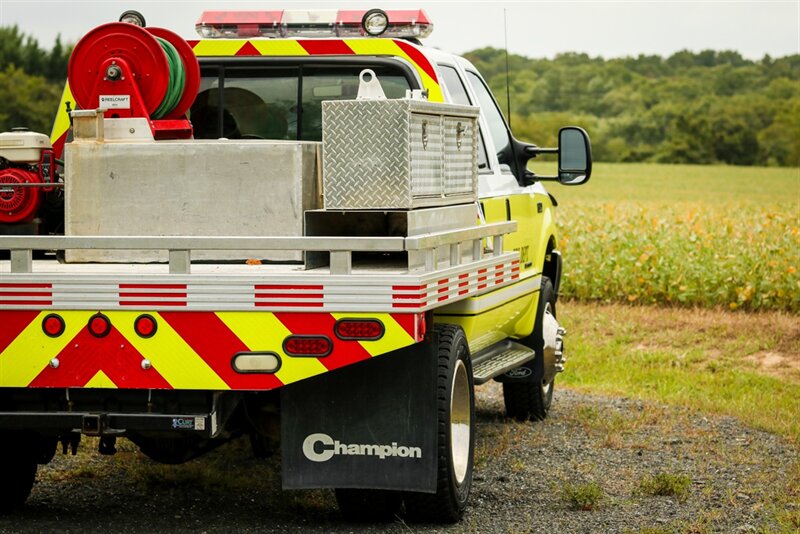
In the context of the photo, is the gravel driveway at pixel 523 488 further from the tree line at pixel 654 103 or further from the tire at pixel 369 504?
the tree line at pixel 654 103

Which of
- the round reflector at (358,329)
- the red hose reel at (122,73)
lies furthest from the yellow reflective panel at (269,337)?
the red hose reel at (122,73)

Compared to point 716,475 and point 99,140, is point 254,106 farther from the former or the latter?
point 716,475

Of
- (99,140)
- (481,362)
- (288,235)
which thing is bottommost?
(481,362)

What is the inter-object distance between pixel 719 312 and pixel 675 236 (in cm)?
254

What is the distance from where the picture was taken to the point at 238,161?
5.41 metres

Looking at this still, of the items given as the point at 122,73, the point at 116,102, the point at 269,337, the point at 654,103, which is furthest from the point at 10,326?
the point at 654,103

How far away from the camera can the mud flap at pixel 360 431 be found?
527 cm

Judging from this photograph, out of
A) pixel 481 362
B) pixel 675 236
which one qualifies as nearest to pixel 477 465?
pixel 481 362

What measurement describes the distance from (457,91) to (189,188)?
7.91 feet

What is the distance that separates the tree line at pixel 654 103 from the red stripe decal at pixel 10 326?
6311cm

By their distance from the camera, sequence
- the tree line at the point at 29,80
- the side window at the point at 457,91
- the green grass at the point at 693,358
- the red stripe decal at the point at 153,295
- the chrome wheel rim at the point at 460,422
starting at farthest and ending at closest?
the tree line at the point at 29,80 → the green grass at the point at 693,358 → the side window at the point at 457,91 → the chrome wheel rim at the point at 460,422 → the red stripe decal at the point at 153,295

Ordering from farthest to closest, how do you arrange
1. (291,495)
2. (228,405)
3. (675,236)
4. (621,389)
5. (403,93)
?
(675,236) < (621,389) < (403,93) < (291,495) < (228,405)

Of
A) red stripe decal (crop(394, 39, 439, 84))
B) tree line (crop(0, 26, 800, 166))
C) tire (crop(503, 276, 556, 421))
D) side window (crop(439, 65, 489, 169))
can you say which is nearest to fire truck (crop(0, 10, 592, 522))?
red stripe decal (crop(394, 39, 439, 84))

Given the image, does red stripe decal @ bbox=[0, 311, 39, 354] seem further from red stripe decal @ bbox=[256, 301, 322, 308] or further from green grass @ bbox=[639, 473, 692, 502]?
green grass @ bbox=[639, 473, 692, 502]
